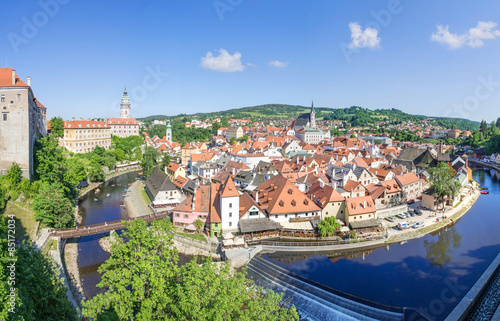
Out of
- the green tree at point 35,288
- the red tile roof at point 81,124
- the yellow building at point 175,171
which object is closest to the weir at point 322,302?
the green tree at point 35,288

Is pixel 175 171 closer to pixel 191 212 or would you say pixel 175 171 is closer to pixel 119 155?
pixel 191 212

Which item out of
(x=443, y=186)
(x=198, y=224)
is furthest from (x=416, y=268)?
(x=198, y=224)

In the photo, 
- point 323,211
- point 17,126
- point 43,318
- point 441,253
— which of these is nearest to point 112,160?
point 17,126

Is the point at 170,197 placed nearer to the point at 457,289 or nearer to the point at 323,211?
the point at 323,211

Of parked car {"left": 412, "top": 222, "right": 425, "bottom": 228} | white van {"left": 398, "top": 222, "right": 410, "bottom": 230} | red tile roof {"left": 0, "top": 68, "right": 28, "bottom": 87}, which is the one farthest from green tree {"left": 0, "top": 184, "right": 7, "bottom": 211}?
parked car {"left": 412, "top": 222, "right": 425, "bottom": 228}

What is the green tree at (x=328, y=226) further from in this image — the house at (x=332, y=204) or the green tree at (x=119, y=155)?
the green tree at (x=119, y=155)

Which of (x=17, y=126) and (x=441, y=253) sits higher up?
(x=17, y=126)
